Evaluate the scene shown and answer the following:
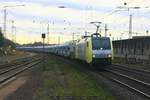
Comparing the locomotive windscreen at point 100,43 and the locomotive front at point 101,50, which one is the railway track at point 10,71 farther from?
the locomotive windscreen at point 100,43

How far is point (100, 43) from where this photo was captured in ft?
136

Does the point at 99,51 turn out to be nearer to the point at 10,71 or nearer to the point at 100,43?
the point at 100,43

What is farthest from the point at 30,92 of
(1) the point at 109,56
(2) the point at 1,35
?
(2) the point at 1,35

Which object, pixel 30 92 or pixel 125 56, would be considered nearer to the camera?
pixel 30 92

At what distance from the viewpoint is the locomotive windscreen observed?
41.0m

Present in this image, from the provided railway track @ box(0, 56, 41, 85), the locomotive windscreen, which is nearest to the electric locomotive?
the locomotive windscreen

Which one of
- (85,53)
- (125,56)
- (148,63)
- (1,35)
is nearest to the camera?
(85,53)

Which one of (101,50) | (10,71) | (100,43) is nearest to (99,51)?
(101,50)

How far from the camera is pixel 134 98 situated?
20312 millimetres

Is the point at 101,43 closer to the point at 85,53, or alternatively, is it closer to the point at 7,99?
the point at 85,53

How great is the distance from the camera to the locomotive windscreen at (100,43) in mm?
41031

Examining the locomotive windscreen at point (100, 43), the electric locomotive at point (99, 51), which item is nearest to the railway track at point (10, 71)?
the electric locomotive at point (99, 51)

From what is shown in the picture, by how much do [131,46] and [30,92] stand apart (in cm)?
4813

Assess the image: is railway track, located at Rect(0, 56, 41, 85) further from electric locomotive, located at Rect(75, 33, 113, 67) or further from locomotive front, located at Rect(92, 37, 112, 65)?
locomotive front, located at Rect(92, 37, 112, 65)
